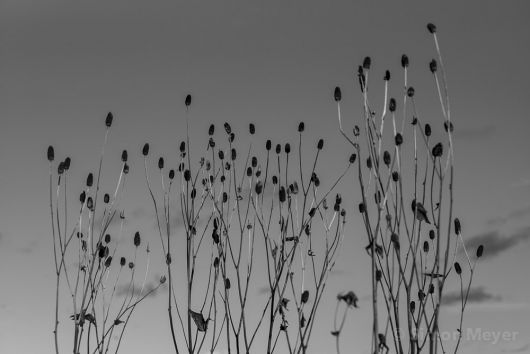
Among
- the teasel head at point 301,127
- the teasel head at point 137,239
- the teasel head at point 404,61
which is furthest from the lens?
the teasel head at point 137,239

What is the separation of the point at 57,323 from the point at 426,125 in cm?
200

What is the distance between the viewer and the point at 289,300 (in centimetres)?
348

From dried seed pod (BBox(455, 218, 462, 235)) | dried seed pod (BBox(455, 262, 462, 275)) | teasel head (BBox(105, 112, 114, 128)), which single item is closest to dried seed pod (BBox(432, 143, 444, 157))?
dried seed pod (BBox(455, 218, 462, 235))

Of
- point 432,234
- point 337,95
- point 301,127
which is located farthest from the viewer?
point 301,127

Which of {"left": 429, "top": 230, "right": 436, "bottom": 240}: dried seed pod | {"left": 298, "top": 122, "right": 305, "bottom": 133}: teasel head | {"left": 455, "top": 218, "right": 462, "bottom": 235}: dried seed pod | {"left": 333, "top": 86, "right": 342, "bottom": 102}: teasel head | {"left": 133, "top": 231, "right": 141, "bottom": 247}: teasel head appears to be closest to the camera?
{"left": 333, "top": 86, "right": 342, "bottom": 102}: teasel head

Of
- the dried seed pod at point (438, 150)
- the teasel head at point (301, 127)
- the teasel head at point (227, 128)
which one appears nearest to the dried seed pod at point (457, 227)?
the dried seed pod at point (438, 150)

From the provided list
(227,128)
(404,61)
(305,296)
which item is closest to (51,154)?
(227,128)

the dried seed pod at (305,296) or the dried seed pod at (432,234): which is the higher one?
the dried seed pod at (432,234)

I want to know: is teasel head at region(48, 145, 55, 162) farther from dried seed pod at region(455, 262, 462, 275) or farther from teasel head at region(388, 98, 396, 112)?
dried seed pod at region(455, 262, 462, 275)

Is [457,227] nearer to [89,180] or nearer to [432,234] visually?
[432,234]

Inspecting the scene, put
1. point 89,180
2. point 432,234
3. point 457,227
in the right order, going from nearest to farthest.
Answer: point 457,227 → point 432,234 → point 89,180

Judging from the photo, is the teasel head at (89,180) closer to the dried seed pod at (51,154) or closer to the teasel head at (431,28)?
the dried seed pod at (51,154)

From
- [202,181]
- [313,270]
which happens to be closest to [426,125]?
[313,270]

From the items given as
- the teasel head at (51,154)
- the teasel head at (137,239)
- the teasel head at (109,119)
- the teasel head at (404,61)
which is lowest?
the teasel head at (137,239)
